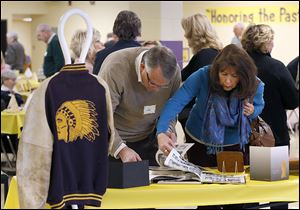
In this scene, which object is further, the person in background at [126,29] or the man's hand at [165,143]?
the person in background at [126,29]

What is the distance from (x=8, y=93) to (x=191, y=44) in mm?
3562

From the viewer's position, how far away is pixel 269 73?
14.6 ft

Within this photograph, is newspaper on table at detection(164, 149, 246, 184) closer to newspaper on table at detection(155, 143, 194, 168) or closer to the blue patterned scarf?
newspaper on table at detection(155, 143, 194, 168)

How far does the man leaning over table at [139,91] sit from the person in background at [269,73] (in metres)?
0.99

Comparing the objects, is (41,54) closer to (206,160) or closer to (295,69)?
(295,69)

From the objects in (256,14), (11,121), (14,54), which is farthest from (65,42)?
(14,54)

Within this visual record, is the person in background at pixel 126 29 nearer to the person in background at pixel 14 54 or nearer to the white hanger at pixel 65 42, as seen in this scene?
the white hanger at pixel 65 42

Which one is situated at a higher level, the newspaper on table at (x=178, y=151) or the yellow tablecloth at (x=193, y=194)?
the newspaper on table at (x=178, y=151)

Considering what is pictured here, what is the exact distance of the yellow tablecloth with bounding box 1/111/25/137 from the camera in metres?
6.71

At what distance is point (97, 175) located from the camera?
2.87 metres

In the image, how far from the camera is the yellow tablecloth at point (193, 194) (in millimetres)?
2963

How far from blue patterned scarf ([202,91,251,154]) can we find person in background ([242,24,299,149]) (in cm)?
94

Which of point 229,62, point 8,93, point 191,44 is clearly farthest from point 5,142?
point 229,62

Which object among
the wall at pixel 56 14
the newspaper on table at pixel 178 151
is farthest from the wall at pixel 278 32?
the newspaper on table at pixel 178 151
